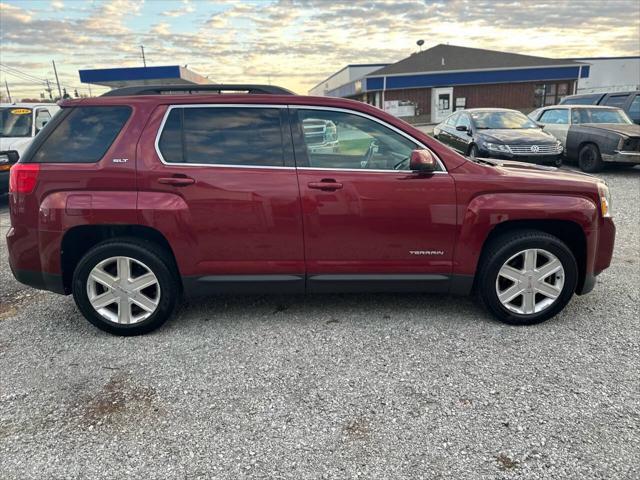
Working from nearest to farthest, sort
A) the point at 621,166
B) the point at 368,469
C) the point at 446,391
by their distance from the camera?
the point at 368,469, the point at 446,391, the point at 621,166

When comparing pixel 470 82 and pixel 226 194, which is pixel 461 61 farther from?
pixel 226 194

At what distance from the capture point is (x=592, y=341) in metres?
3.40

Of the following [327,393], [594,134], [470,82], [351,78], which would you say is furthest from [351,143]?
[351,78]

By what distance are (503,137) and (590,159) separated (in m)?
2.61

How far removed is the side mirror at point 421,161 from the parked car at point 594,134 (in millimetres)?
9017

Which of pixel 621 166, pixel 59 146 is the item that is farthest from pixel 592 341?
pixel 621 166

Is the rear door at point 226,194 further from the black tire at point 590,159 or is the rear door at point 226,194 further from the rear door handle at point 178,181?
the black tire at point 590,159

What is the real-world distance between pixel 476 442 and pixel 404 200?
1717 millimetres

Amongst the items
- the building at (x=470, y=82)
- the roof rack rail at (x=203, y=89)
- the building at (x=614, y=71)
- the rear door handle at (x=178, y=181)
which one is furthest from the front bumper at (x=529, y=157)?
the building at (x=614, y=71)

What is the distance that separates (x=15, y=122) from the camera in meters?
9.45

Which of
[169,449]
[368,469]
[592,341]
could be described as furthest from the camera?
[592,341]

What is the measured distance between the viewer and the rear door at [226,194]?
11.2 feet

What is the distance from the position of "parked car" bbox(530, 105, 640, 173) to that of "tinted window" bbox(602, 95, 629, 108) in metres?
1.88

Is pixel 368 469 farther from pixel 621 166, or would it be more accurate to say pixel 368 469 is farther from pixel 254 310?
pixel 621 166
